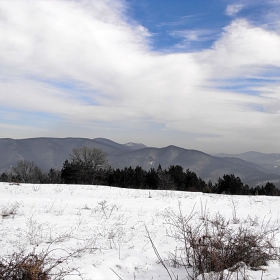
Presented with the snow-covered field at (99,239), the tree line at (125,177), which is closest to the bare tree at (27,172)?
the tree line at (125,177)

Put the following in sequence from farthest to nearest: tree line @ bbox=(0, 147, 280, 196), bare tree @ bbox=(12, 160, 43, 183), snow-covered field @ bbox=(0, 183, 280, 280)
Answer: bare tree @ bbox=(12, 160, 43, 183) → tree line @ bbox=(0, 147, 280, 196) → snow-covered field @ bbox=(0, 183, 280, 280)

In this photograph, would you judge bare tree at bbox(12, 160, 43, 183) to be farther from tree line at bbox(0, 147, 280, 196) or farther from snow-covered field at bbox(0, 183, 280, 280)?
snow-covered field at bbox(0, 183, 280, 280)

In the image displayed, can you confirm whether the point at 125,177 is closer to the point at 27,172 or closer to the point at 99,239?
the point at 27,172

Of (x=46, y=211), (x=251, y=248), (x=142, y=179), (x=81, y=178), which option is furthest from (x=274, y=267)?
(x=81, y=178)

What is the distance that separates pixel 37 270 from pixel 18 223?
15.4ft

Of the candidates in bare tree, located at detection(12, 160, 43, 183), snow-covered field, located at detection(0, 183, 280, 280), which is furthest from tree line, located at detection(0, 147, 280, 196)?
snow-covered field, located at detection(0, 183, 280, 280)

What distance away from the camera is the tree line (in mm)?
46344

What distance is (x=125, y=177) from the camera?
4766cm

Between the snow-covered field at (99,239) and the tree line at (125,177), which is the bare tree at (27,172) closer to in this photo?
the tree line at (125,177)

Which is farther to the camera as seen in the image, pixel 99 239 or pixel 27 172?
pixel 27 172

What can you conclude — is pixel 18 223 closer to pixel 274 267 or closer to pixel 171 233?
pixel 171 233

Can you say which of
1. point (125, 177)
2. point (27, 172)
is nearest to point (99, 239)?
point (125, 177)

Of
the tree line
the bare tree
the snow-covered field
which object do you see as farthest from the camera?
the bare tree

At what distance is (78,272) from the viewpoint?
3871 millimetres
